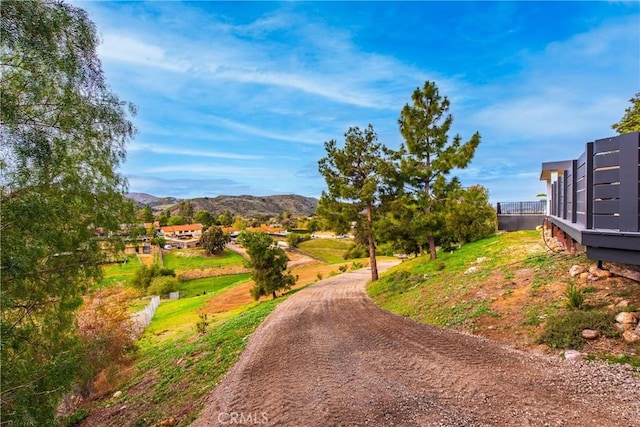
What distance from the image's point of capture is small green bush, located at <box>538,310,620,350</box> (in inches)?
266

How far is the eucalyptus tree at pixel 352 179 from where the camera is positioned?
1909cm

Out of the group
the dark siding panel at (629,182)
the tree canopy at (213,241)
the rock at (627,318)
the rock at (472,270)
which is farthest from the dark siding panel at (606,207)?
the tree canopy at (213,241)

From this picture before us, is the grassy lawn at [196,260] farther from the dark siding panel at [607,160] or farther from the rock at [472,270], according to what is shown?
the dark siding panel at [607,160]

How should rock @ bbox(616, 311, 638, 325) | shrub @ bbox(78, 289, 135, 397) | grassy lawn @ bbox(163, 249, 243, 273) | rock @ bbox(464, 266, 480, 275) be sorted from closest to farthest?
1. rock @ bbox(616, 311, 638, 325)
2. shrub @ bbox(78, 289, 135, 397)
3. rock @ bbox(464, 266, 480, 275)
4. grassy lawn @ bbox(163, 249, 243, 273)

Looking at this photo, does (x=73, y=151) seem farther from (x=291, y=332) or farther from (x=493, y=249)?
(x=493, y=249)

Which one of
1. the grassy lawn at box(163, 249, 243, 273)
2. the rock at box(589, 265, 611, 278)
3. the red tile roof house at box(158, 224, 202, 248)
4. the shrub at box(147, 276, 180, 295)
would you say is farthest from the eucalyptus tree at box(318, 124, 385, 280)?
the red tile roof house at box(158, 224, 202, 248)

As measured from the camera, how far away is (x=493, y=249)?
17000mm

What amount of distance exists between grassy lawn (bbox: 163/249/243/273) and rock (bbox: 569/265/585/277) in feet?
188

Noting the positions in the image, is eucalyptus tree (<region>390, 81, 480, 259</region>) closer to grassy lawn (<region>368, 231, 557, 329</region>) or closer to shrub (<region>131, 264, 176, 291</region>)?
grassy lawn (<region>368, 231, 557, 329</region>)

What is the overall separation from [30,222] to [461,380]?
8016mm

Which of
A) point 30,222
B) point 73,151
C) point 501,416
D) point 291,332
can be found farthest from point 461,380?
point 73,151

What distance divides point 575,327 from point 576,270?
10.8ft

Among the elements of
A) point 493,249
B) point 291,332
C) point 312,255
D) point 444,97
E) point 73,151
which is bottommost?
point 312,255

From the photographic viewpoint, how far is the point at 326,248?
7831 cm
